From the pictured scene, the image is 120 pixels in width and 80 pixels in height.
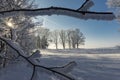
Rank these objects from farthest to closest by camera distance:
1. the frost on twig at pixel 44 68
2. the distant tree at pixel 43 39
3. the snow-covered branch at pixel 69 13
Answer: the distant tree at pixel 43 39, the frost on twig at pixel 44 68, the snow-covered branch at pixel 69 13

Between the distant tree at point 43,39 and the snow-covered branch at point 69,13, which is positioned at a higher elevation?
the snow-covered branch at point 69,13

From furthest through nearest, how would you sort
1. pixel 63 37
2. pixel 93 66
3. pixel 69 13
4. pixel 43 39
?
1. pixel 63 37
2. pixel 43 39
3. pixel 93 66
4. pixel 69 13

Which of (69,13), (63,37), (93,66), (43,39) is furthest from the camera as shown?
(63,37)

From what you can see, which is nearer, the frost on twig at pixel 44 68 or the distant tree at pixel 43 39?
the frost on twig at pixel 44 68

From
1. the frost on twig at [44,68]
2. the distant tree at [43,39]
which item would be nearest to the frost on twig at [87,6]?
the frost on twig at [44,68]

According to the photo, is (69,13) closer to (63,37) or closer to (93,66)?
(93,66)

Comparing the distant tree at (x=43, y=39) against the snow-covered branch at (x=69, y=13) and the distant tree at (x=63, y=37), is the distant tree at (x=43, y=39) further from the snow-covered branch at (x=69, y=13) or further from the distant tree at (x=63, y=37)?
the snow-covered branch at (x=69, y=13)

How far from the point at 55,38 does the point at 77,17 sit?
53.9 meters

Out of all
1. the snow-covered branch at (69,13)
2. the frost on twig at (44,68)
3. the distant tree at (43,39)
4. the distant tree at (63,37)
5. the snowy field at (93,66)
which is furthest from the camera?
the distant tree at (63,37)

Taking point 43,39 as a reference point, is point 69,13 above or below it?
above

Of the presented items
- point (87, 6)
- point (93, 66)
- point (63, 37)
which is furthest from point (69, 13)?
point (63, 37)

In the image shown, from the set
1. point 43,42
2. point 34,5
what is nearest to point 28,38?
point 34,5

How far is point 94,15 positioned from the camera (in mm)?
804

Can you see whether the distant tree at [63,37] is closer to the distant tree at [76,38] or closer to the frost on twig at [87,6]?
the distant tree at [76,38]
